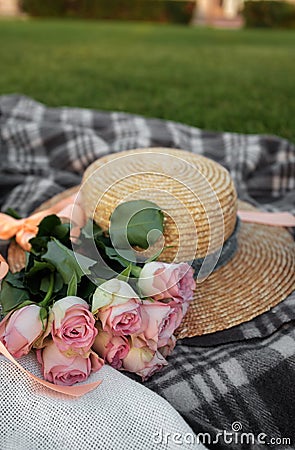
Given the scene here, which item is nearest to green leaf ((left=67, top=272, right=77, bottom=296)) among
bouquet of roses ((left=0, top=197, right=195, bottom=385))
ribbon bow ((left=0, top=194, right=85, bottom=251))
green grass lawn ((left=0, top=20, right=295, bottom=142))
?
bouquet of roses ((left=0, top=197, right=195, bottom=385))

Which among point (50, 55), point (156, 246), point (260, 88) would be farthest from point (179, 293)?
point (50, 55)

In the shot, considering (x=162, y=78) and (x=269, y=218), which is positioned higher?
(x=269, y=218)

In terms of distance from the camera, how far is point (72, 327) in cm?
78

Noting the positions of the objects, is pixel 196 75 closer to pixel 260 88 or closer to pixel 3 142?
pixel 260 88

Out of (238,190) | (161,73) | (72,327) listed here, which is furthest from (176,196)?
(161,73)

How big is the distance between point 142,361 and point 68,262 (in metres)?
0.19

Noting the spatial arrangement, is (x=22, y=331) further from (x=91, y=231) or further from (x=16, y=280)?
(x=91, y=231)

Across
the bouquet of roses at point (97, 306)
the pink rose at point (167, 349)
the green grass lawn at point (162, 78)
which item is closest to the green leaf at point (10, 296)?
the bouquet of roses at point (97, 306)

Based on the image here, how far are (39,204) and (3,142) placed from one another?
44cm

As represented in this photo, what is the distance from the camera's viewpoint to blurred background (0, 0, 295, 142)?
255 cm

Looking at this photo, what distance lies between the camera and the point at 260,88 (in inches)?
122

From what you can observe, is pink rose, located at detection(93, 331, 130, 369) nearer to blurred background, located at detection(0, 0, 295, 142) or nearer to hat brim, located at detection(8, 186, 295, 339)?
hat brim, located at detection(8, 186, 295, 339)

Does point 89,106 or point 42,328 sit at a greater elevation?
point 42,328

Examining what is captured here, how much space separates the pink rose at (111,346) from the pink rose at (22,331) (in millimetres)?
91
